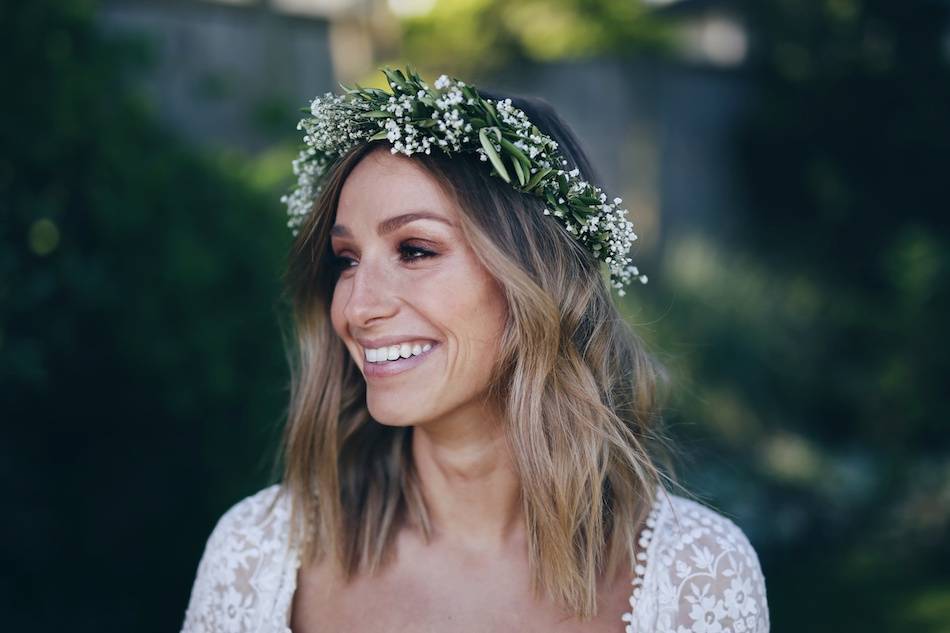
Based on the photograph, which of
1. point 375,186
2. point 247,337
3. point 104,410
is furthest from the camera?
point 247,337

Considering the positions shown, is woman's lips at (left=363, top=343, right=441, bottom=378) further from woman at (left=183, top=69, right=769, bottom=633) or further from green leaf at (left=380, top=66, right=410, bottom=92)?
green leaf at (left=380, top=66, right=410, bottom=92)

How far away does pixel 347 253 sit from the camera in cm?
215

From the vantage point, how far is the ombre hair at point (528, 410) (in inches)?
79.1

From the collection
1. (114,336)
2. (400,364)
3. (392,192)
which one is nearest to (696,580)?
(400,364)

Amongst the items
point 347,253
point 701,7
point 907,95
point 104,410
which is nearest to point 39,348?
point 104,410

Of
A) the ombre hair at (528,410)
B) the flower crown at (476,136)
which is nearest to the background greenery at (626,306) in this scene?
→ the ombre hair at (528,410)

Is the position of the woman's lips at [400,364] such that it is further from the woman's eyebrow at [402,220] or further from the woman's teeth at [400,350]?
the woman's eyebrow at [402,220]

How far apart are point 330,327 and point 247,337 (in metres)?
1.66

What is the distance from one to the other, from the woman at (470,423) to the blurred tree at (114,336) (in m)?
0.90

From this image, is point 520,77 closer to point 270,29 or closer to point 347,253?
point 270,29

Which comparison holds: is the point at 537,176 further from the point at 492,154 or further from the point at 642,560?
the point at 642,560

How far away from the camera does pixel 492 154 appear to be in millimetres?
1916

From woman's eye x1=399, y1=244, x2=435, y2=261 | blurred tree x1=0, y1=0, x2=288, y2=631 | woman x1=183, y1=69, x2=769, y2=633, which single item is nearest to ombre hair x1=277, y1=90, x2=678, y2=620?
woman x1=183, y1=69, x2=769, y2=633

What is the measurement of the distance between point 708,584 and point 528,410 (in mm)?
588
